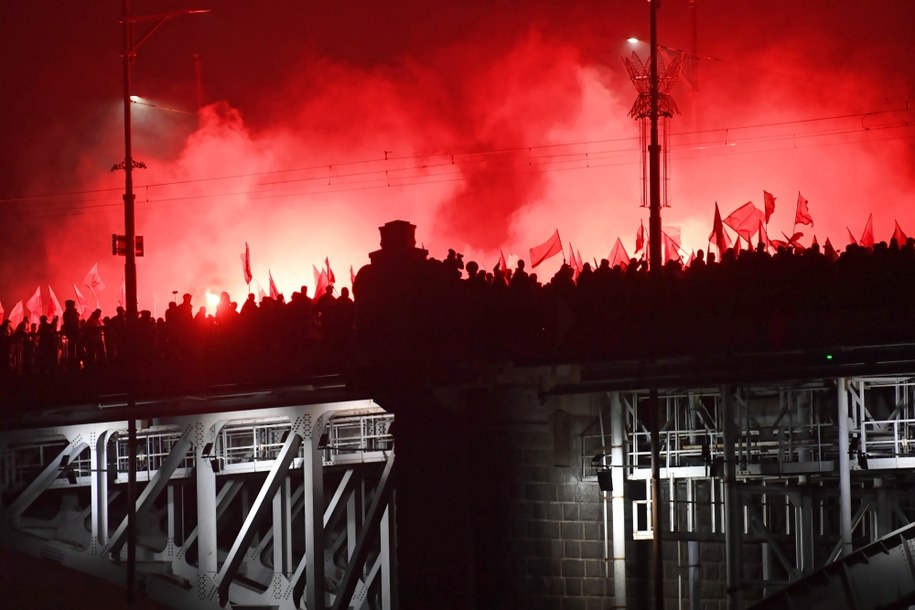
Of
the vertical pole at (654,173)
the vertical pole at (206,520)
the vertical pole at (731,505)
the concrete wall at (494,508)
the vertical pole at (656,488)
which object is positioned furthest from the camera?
the vertical pole at (206,520)

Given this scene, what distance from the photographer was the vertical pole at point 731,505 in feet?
89.8

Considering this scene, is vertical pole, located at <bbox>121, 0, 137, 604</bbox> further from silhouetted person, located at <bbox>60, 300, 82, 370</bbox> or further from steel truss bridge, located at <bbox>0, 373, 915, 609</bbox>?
silhouetted person, located at <bbox>60, 300, 82, 370</bbox>

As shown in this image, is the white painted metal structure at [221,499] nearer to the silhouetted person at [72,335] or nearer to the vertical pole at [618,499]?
the silhouetted person at [72,335]

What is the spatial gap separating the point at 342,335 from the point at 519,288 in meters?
3.90

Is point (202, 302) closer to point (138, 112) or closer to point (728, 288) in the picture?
point (138, 112)

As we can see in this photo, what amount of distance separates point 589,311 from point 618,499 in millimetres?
3401

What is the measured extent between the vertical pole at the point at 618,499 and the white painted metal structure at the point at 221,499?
383cm

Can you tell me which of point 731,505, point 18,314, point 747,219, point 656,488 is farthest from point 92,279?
point 656,488

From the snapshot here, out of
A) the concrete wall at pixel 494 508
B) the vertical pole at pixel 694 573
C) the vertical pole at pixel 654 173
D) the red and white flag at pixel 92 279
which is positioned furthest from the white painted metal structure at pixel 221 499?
the vertical pole at pixel 654 173

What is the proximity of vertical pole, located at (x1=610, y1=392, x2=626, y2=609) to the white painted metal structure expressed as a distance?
383 centimetres

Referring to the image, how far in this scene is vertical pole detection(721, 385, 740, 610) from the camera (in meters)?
27.4

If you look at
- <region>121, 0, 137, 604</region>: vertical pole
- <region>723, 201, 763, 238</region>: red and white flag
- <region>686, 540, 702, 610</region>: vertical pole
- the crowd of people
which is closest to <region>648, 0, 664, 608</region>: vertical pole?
the crowd of people

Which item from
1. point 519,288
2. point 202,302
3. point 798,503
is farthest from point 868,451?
point 202,302

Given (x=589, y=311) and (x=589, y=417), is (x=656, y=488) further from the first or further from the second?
(x=589, y=417)
